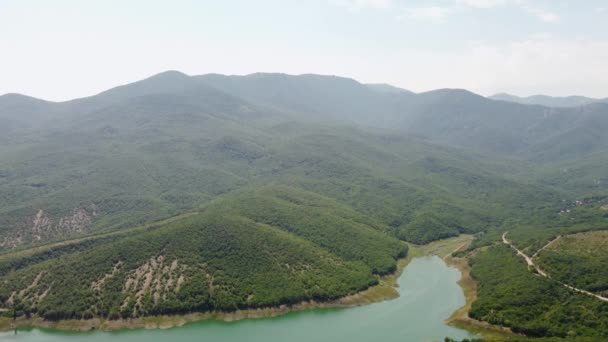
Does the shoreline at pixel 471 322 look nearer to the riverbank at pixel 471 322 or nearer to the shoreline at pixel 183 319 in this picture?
the riverbank at pixel 471 322

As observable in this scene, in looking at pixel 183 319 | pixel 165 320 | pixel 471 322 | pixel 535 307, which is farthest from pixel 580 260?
pixel 165 320

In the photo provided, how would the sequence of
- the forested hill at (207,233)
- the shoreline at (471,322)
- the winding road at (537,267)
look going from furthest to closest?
the forested hill at (207,233), the winding road at (537,267), the shoreline at (471,322)

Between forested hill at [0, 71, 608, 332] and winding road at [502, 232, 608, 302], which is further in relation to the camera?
forested hill at [0, 71, 608, 332]

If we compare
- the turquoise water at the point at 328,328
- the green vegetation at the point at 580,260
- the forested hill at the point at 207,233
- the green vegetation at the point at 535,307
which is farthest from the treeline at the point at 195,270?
the green vegetation at the point at 580,260

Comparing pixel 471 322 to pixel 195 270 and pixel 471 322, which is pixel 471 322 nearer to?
pixel 471 322

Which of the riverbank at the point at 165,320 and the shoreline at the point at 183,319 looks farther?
the riverbank at the point at 165,320

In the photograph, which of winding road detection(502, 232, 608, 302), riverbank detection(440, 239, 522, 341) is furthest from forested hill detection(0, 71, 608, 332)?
riverbank detection(440, 239, 522, 341)

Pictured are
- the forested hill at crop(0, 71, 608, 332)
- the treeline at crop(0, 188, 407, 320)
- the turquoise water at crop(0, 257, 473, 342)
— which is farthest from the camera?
the forested hill at crop(0, 71, 608, 332)

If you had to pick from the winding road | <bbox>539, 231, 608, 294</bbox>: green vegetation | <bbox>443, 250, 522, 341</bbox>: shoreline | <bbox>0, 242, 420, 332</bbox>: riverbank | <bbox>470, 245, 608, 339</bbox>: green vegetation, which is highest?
<bbox>539, 231, 608, 294</bbox>: green vegetation

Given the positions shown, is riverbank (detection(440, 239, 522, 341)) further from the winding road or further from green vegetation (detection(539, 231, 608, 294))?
green vegetation (detection(539, 231, 608, 294))
